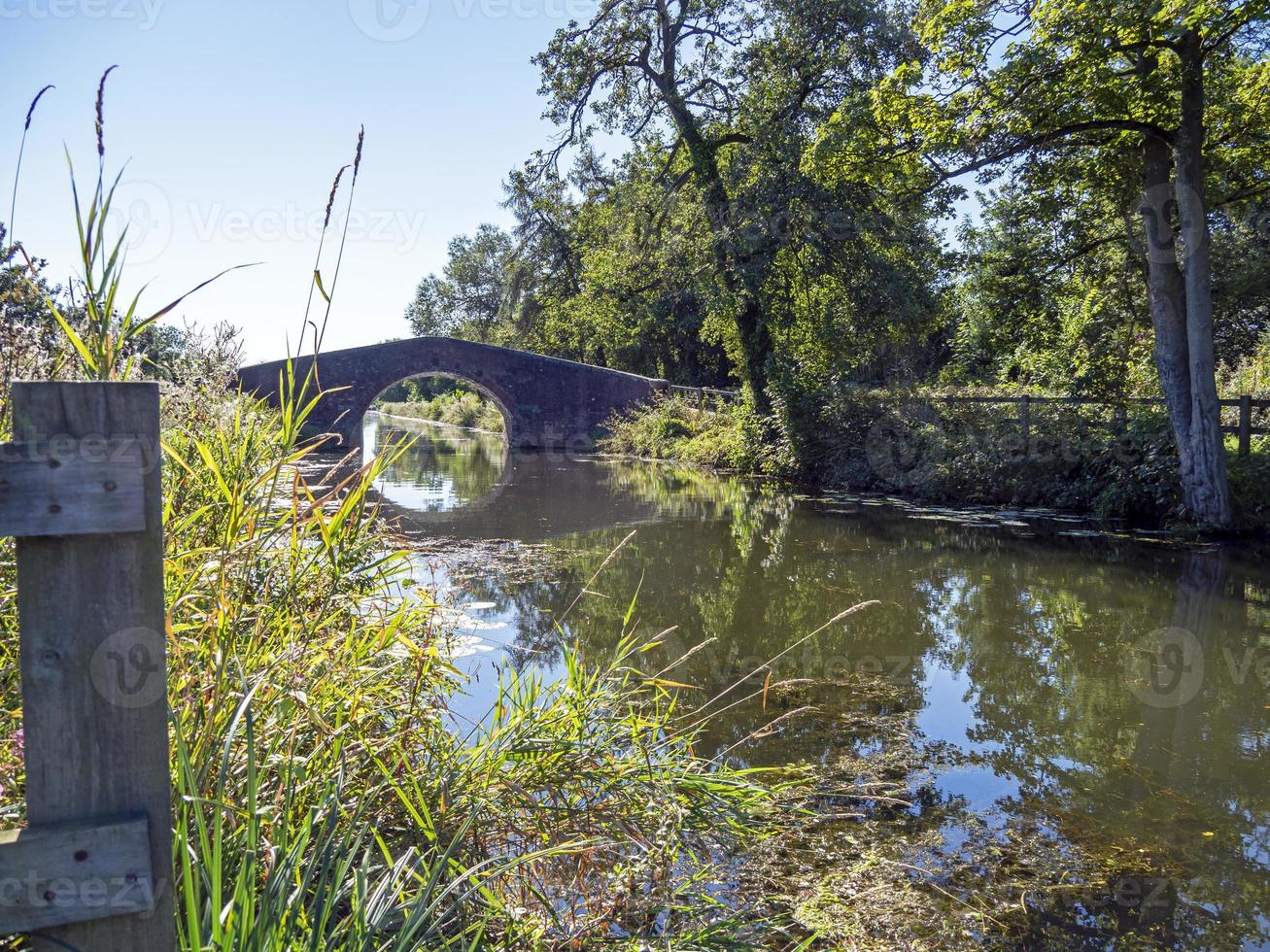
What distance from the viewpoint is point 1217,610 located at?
611 cm

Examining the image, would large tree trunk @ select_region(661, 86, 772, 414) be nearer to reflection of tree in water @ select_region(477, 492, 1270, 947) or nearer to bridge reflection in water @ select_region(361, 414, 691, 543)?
bridge reflection in water @ select_region(361, 414, 691, 543)

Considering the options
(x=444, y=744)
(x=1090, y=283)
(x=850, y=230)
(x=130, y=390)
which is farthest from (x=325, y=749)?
(x=850, y=230)

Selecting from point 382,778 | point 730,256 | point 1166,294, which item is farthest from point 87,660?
point 730,256

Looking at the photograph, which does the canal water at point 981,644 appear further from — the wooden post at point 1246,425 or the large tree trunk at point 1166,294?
the wooden post at point 1246,425

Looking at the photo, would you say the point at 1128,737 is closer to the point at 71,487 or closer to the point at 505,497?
the point at 71,487

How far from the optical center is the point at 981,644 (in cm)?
547

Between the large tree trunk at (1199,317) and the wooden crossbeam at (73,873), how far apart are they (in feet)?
30.9

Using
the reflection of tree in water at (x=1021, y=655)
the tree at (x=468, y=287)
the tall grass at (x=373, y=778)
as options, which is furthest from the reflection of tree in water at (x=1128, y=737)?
the tree at (x=468, y=287)

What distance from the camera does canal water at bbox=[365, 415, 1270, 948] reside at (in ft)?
10.3

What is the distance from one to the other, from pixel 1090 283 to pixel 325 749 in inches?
443

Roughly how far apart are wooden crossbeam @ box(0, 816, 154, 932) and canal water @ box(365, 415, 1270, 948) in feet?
5.72

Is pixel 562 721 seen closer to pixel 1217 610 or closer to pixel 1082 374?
pixel 1217 610

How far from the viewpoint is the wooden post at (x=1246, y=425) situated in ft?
30.2

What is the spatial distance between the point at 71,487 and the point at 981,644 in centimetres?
531
